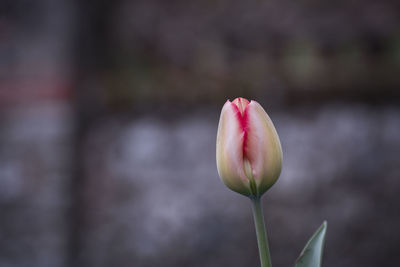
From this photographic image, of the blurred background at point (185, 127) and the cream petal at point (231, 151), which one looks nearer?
the cream petal at point (231, 151)

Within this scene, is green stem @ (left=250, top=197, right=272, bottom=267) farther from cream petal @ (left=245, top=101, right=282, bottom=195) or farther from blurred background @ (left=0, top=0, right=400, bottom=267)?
blurred background @ (left=0, top=0, right=400, bottom=267)

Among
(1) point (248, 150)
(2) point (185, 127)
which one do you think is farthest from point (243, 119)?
(2) point (185, 127)

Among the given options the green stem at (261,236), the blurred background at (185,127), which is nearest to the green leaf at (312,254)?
the green stem at (261,236)

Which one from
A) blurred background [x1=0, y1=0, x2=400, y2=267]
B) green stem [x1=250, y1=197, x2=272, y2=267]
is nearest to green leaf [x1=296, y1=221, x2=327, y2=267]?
green stem [x1=250, y1=197, x2=272, y2=267]

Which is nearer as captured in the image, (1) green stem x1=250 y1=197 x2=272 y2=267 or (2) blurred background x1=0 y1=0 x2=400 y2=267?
(1) green stem x1=250 y1=197 x2=272 y2=267

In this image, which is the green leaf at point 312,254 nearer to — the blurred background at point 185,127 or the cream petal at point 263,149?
the cream petal at point 263,149

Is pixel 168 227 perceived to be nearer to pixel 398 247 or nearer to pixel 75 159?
pixel 75 159

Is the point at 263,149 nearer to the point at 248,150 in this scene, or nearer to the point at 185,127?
the point at 248,150
